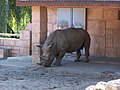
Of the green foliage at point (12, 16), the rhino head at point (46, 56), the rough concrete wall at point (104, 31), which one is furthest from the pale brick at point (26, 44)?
the rhino head at point (46, 56)

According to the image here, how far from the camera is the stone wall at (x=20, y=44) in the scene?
19.1 meters

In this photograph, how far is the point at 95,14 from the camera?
17.5 meters

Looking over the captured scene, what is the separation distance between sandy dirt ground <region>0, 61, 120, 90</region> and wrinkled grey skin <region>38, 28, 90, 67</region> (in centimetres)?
51

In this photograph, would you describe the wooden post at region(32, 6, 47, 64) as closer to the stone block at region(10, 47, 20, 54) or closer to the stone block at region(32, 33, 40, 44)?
the stone block at region(32, 33, 40, 44)

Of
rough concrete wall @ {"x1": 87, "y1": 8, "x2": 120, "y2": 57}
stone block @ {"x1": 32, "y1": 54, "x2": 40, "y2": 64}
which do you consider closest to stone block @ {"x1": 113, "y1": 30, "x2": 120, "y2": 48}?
rough concrete wall @ {"x1": 87, "y1": 8, "x2": 120, "y2": 57}

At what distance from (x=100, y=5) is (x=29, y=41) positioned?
599cm

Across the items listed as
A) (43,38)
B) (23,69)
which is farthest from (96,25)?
(23,69)

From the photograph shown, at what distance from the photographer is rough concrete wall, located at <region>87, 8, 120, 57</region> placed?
1716 centimetres

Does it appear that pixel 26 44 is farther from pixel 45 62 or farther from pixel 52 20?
pixel 45 62

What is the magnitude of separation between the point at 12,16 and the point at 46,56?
351 inches

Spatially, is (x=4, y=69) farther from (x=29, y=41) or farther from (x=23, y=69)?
(x=29, y=41)

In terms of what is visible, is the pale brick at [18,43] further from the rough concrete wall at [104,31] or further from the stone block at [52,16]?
the rough concrete wall at [104,31]

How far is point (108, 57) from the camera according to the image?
56.5ft

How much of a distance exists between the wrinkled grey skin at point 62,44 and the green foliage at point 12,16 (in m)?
6.92
